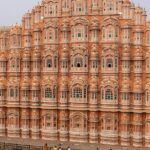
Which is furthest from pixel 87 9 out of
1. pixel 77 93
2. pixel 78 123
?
pixel 78 123

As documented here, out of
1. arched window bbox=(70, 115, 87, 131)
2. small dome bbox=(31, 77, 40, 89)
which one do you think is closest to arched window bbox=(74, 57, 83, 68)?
small dome bbox=(31, 77, 40, 89)

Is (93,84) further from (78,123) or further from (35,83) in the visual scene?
(35,83)

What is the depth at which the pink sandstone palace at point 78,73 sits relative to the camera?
50500 millimetres

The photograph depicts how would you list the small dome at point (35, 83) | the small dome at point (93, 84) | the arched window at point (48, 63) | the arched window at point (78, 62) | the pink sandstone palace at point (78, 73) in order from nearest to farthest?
the pink sandstone palace at point (78, 73) < the small dome at point (93, 84) < the arched window at point (78, 62) < the arched window at point (48, 63) < the small dome at point (35, 83)

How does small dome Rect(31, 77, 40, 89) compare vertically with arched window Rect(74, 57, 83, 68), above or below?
below

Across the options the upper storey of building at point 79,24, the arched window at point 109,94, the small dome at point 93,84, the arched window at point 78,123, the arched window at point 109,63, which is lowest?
the arched window at point 78,123

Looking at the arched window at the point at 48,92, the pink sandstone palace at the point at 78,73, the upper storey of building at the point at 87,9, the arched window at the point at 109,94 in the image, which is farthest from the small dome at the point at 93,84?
the upper storey of building at the point at 87,9

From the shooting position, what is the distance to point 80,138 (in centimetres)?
5212

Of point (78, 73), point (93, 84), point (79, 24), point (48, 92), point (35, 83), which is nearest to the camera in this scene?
→ point (93, 84)

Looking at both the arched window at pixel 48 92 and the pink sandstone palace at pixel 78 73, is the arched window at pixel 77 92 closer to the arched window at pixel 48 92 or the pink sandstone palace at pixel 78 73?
the pink sandstone palace at pixel 78 73

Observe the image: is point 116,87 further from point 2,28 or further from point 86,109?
point 2,28

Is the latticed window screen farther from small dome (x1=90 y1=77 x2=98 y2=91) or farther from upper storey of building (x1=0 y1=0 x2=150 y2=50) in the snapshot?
upper storey of building (x1=0 y1=0 x2=150 y2=50)

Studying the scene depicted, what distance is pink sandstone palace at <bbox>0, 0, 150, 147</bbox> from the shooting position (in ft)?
166

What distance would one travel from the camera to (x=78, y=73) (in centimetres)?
5225
